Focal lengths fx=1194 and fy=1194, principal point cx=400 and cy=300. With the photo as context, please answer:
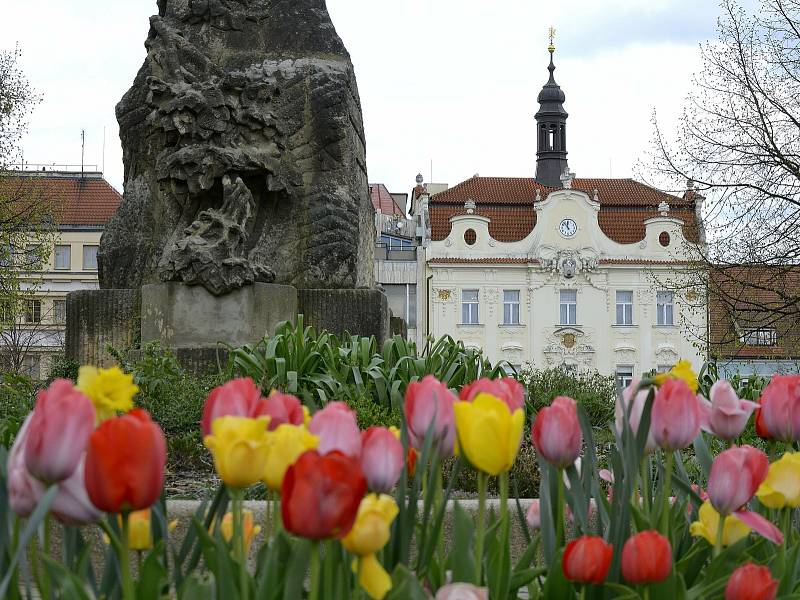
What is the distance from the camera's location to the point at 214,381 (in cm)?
754

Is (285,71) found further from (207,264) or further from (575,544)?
(575,544)

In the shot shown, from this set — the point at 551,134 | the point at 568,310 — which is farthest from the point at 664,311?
the point at 551,134

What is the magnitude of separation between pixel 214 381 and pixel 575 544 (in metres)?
5.92

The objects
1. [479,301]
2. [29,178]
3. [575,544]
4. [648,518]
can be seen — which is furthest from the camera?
[479,301]

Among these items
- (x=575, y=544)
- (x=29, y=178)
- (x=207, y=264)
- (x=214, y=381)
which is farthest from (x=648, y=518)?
(x=29, y=178)

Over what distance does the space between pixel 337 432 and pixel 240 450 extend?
16 centimetres

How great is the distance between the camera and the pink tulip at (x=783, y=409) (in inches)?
95.7

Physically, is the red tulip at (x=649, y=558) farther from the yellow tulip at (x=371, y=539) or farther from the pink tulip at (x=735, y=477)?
the yellow tulip at (x=371, y=539)

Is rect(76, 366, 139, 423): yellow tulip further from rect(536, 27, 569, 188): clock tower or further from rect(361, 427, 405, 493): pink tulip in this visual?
rect(536, 27, 569, 188): clock tower

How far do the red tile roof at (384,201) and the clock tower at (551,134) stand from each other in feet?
26.5

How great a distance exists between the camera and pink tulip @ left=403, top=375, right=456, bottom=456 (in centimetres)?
194

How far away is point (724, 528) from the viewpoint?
2.21 m

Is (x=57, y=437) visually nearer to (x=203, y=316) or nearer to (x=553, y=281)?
(x=203, y=316)

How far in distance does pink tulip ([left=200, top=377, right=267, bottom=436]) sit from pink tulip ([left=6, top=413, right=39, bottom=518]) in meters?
0.31
